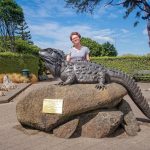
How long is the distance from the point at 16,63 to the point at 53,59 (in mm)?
21936

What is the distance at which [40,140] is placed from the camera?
625cm

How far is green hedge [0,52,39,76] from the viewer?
27469mm

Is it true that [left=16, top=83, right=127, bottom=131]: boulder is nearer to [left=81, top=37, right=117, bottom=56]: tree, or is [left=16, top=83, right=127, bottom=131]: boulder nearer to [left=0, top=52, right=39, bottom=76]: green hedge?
[left=0, top=52, right=39, bottom=76]: green hedge

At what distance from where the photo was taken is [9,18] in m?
42.5

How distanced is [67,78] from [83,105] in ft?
2.52

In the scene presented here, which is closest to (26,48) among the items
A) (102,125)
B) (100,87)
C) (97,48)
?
(97,48)

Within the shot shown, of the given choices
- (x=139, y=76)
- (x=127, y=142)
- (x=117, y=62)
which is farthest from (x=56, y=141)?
(x=117, y=62)

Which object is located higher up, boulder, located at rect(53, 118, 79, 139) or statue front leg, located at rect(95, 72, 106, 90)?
statue front leg, located at rect(95, 72, 106, 90)

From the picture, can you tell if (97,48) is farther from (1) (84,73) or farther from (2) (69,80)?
(2) (69,80)

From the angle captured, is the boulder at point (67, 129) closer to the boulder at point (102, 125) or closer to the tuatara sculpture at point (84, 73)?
the boulder at point (102, 125)

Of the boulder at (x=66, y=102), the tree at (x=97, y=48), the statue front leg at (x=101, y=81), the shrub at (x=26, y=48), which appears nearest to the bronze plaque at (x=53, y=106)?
the boulder at (x=66, y=102)

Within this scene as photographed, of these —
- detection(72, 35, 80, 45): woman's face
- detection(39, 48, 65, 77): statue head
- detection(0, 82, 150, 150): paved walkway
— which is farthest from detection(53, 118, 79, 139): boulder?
detection(72, 35, 80, 45): woman's face

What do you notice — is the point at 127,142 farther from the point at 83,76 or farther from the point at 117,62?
the point at 117,62

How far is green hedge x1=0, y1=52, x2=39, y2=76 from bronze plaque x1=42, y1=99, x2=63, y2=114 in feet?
70.3
